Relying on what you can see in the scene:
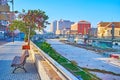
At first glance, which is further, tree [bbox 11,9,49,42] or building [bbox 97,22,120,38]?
building [bbox 97,22,120,38]

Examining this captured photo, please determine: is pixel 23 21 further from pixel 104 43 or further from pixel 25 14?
pixel 104 43

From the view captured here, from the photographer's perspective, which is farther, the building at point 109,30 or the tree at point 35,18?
the building at point 109,30

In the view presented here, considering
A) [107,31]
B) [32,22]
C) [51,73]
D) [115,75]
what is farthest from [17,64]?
[107,31]

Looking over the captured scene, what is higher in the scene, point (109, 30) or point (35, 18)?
point (35, 18)

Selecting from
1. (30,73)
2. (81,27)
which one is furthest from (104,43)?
(81,27)

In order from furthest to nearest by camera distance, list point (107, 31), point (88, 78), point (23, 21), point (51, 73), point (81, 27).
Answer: point (81, 27), point (107, 31), point (23, 21), point (88, 78), point (51, 73)

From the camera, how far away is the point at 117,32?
144000 millimetres

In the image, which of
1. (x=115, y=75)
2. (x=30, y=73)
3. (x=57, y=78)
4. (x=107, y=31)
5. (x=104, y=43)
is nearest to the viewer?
(x=57, y=78)

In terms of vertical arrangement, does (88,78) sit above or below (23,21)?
below

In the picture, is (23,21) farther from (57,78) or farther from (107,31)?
(107,31)

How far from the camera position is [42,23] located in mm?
45062

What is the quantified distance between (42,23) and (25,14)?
3.00 metres

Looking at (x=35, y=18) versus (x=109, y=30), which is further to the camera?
(x=109, y=30)

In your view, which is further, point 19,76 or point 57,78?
point 19,76
